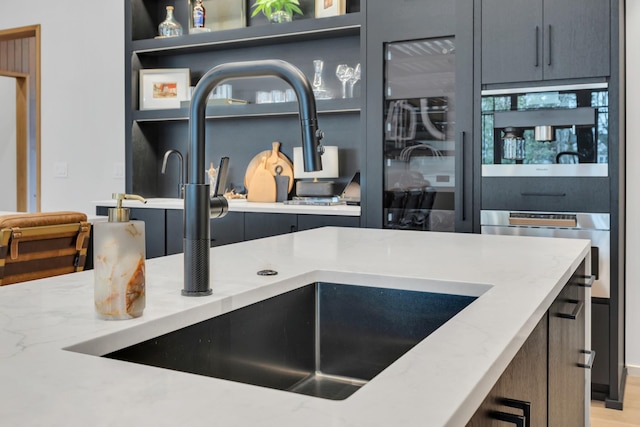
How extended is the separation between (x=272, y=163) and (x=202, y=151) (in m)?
3.08

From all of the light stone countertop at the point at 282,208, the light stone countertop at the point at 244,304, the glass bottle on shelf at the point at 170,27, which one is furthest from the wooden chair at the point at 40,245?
the glass bottle on shelf at the point at 170,27

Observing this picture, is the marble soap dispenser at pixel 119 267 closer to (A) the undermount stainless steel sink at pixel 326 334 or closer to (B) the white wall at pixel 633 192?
(A) the undermount stainless steel sink at pixel 326 334

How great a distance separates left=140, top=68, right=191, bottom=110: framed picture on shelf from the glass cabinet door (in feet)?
5.14

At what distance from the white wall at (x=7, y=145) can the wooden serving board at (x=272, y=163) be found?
3.10 meters

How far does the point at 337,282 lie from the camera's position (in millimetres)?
1392

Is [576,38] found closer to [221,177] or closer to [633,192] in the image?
[633,192]

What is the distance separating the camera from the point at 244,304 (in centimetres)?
117

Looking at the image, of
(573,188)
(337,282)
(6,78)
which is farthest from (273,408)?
(6,78)

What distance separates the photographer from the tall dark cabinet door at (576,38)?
2916mm

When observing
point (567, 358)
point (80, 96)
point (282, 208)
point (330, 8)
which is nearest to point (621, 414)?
point (567, 358)

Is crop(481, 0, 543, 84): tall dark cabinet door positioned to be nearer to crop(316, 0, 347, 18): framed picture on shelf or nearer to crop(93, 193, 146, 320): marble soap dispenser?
crop(316, 0, 347, 18): framed picture on shelf

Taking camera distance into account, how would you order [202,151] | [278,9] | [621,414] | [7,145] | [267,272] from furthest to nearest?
[7,145], [278,9], [621,414], [267,272], [202,151]

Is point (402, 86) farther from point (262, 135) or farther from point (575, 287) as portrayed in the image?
point (575, 287)

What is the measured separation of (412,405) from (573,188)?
262 cm
